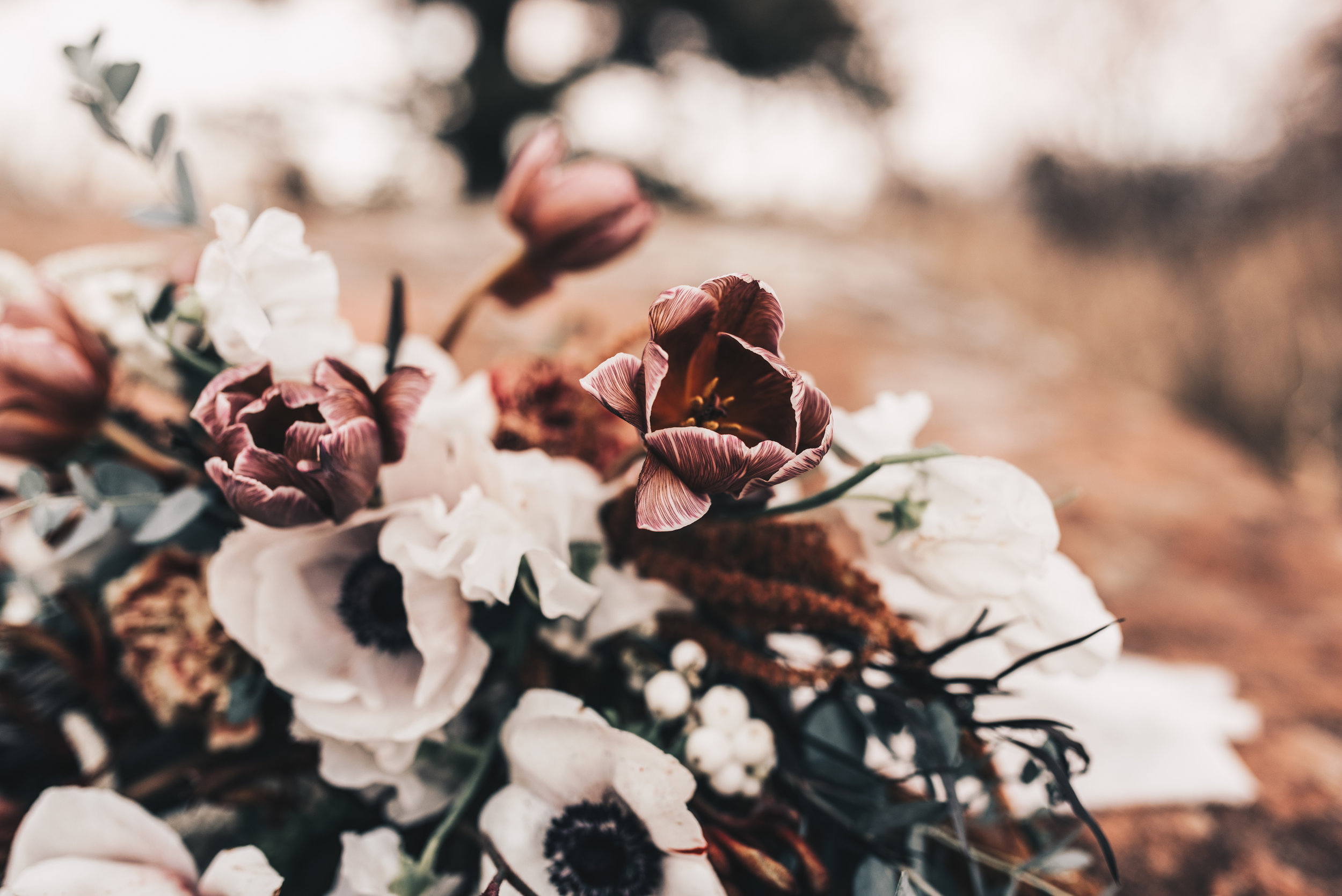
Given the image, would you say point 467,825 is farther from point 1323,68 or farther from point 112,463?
point 1323,68

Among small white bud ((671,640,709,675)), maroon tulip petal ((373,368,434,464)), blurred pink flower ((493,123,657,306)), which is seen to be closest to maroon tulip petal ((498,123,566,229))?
blurred pink flower ((493,123,657,306))

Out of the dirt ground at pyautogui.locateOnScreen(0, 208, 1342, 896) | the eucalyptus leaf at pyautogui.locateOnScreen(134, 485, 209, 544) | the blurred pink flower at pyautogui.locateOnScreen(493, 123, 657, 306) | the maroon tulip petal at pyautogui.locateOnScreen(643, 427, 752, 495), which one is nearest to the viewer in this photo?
the maroon tulip petal at pyautogui.locateOnScreen(643, 427, 752, 495)

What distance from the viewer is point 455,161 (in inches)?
206

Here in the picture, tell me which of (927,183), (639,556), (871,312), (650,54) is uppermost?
(927,183)

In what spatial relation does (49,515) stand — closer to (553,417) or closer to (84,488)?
(84,488)

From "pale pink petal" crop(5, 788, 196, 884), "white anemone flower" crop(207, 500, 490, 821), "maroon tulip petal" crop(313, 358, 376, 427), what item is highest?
"maroon tulip petal" crop(313, 358, 376, 427)

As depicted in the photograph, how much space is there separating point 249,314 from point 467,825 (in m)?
0.28

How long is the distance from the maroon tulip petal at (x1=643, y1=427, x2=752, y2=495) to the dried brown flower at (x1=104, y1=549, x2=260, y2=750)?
0.29 m

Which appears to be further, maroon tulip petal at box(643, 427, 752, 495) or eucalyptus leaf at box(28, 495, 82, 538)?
eucalyptus leaf at box(28, 495, 82, 538)

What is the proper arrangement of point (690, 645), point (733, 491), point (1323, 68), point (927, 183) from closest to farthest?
1. point (733, 491)
2. point (690, 645)
3. point (1323, 68)
4. point (927, 183)

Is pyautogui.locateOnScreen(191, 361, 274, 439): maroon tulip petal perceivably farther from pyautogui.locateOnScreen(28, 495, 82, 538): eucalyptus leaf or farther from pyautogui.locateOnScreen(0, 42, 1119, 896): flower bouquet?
pyautogui.locateOnScreen(28, 495, 82, 538): eucalyptus leaf

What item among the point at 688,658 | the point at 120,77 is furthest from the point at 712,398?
the point at 120,77

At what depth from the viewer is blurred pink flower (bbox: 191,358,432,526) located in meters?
0.31

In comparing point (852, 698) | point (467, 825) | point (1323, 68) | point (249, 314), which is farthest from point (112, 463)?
point (1323, 68)
